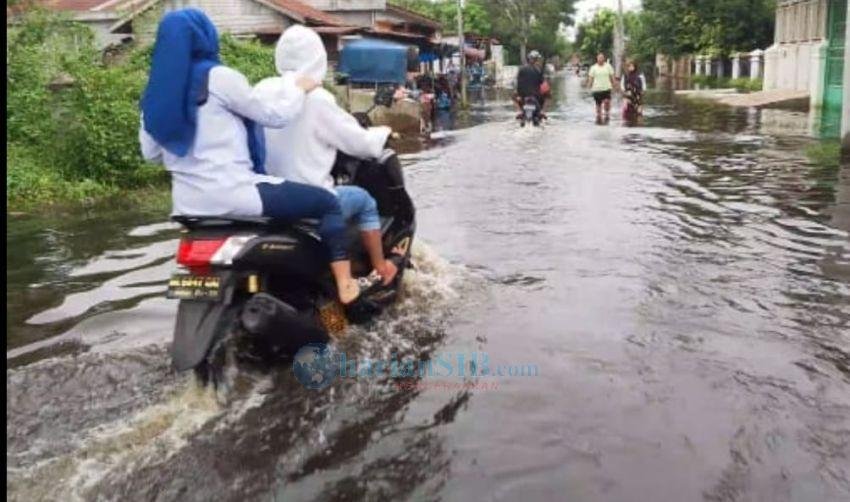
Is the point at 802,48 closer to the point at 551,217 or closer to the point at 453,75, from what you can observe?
the point at 453,75

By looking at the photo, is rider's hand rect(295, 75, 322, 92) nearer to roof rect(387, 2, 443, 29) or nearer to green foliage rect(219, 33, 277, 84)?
green foliage rect(219, 33, 277, 84)

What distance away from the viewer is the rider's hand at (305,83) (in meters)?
4.08

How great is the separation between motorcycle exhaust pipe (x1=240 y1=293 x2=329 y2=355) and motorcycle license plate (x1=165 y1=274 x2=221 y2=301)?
18 cm

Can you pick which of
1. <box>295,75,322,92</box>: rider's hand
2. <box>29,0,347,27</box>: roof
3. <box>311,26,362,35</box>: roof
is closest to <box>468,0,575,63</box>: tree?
<box>29,0,347,27</box>: roof

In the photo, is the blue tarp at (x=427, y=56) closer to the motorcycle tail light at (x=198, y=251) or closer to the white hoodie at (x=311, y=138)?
the white hoodie at (x=311, y=138)

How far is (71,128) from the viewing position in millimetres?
10898

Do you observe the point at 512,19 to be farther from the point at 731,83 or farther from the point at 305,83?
the point at 305,83

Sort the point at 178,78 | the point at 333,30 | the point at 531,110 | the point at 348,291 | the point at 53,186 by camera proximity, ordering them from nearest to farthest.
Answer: the point at 178,78, the point at 348,291, the point at 53,186, the point at 531,110, the point at 333,30

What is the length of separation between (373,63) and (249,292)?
21747 mm

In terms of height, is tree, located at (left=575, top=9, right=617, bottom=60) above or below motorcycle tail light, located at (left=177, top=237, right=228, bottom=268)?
above

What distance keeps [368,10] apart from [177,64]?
3100 centimetres

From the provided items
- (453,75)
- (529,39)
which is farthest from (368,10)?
(529,39)

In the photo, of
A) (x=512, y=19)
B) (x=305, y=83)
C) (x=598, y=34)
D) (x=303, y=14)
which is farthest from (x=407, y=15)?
(x=598, y=34)

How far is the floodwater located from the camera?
334 cm
